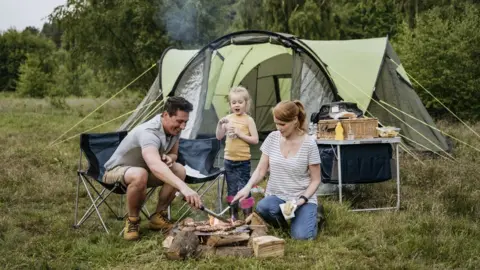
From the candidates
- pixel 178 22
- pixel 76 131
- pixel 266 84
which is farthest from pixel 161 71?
pixel 178 22

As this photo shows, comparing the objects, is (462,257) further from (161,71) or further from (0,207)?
(161,71)

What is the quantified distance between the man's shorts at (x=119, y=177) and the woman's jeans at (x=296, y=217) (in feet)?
2.36

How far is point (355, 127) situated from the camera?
4266mm

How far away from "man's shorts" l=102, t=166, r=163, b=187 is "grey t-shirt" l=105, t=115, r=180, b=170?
46 mm

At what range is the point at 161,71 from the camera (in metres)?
7.08

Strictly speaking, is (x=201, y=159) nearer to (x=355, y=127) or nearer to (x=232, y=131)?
(x=232, y=131)

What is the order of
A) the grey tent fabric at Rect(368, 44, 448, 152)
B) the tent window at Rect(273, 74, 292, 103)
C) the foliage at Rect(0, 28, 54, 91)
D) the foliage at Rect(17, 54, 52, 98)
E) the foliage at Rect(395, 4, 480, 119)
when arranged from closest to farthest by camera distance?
1. the grey tent fabric at Rect(368, 44, 448, 152)
2. the tent window at Rect(273, 74, 292, 103)
3. the foliage at Rect(395, 4, 480, 119)
4. the foliage at Rect(17, 54, 52, 98)
5. the foliage at Rect(0, 28, 54, 91)

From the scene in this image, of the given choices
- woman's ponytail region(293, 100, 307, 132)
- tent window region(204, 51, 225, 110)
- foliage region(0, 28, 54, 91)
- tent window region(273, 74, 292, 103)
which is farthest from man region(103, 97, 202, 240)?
foliage region(0, 28, 54, 91)

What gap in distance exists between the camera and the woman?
11.1 feet

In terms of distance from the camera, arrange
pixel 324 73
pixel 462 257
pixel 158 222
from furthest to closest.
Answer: pixel 324 73 < pixel 158 222 < pixel 462 257

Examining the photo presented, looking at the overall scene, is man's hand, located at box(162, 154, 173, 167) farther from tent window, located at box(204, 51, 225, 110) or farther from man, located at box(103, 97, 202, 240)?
tent window, located at box(204, 51, 225, 110)

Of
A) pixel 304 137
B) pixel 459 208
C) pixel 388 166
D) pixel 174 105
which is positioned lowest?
pixel 459 208

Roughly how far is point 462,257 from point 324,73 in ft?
10.9

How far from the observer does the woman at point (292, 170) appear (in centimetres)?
337
